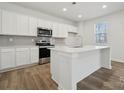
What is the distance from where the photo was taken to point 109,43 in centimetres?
468

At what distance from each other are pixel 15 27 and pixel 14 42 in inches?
27.6

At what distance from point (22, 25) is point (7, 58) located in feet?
4.47

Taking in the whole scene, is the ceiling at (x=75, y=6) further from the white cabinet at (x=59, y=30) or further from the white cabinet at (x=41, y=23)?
the white cabinet at (x=59, y=30)

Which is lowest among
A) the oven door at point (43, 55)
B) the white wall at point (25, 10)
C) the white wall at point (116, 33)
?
the oven door at point (43, 55)

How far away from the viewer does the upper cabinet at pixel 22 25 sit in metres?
3.23

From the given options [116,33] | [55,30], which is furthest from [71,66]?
[116,33]

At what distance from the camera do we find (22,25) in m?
3.31

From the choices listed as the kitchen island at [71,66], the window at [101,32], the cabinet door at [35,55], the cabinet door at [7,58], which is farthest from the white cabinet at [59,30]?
the kitchen island at [71,66]

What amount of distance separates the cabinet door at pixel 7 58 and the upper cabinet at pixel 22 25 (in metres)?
0.79

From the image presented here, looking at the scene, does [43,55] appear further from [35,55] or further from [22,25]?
[22,25]

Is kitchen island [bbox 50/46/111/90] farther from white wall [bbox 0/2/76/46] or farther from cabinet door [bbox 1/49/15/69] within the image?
white wall [bbox 0/2/76/46]

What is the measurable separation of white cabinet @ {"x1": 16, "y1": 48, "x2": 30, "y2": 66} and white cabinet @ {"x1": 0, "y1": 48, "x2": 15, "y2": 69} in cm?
17

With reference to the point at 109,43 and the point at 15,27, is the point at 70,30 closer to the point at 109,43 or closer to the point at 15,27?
the point at 109,43

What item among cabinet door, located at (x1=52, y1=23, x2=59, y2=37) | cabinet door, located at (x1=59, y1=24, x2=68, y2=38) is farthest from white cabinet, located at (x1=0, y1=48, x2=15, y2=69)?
cabinet door, located at (x1=59, y1=24, x2=68, y2=38)
